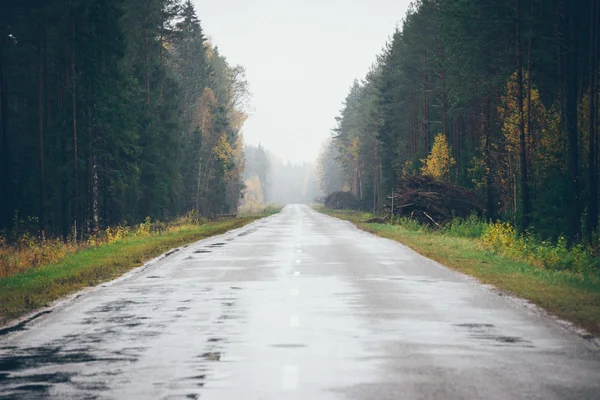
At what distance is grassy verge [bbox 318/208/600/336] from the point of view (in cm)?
1409

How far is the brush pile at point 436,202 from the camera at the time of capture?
48969mm

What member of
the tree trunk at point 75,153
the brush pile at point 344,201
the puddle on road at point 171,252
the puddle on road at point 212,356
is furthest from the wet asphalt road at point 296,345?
the brush pile at point 344,201

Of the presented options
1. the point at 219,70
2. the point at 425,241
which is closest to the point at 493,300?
the point at 425,241

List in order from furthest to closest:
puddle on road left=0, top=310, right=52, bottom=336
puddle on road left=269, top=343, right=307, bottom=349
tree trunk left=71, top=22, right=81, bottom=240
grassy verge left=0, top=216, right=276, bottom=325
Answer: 1. tree trunk left=71, top=22, right=81, bottom=240
2. grassy verge left=0, top=216, right=276, bottom=325
3. puddle on road left=0, top=310, right=52, bottom=336
4. puddle on road left=269, top=343, right=307, bottom=349

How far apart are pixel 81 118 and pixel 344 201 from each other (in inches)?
3578

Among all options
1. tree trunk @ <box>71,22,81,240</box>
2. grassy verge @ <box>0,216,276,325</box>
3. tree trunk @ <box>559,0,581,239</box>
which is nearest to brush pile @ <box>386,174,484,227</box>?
tree trunk @ <box>559,0,581,239</box>

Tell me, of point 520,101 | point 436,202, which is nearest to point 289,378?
point 520,101

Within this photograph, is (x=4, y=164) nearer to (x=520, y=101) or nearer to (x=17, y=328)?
(x=520, y=101)

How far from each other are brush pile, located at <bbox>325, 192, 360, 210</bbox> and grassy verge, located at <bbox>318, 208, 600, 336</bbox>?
9853 cm

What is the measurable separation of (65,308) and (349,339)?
6235 millimetres

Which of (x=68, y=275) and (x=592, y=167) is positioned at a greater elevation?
(x=592, y=167)

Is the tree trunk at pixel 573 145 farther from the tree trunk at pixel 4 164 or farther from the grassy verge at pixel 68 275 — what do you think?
the tree trunk at pixel 4 164

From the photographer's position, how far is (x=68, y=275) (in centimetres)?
2108

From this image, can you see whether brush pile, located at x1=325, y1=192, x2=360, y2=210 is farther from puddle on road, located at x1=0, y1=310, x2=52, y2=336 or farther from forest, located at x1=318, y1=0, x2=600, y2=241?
puddle on road, located at x1=0, y1=310, x2=52, y2=336
